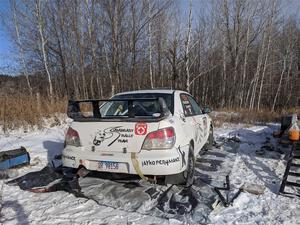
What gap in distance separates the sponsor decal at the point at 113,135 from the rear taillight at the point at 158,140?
→ 26 centimetres

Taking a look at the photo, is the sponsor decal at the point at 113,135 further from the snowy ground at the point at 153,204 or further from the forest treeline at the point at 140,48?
the forest treeline at the point at 140,48

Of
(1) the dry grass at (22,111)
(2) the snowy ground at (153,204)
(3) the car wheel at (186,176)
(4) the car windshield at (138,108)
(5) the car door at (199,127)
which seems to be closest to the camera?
(2) the snowy ground at (153,204)

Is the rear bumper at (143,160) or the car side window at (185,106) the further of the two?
the car side window at (185,106)

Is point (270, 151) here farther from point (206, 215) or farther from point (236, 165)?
point (206, 215)

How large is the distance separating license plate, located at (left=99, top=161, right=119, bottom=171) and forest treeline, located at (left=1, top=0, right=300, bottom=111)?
11.1 meters

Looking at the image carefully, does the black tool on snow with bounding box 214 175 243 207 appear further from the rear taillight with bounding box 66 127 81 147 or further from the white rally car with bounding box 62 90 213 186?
the rear taillight with bounding box 66 127 81 147

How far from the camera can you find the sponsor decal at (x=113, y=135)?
380cm

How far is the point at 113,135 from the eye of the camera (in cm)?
386

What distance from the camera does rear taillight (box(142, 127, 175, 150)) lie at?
371 centimetres

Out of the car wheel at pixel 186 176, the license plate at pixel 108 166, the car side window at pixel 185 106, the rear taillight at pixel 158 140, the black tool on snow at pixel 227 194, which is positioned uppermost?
the car side window at pixel 185 106

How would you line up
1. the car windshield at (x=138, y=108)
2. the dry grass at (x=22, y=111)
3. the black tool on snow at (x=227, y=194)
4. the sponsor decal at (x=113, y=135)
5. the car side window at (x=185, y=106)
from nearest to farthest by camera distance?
1. the black tool on snow at (x=227, y=194)
2. the sponsor decal at (x=113, y=135)
3. the car windshield at (x=138, y=108)
4. the car side window at (x=185, y=106)
5. the dry grass at (x=22, y=111)

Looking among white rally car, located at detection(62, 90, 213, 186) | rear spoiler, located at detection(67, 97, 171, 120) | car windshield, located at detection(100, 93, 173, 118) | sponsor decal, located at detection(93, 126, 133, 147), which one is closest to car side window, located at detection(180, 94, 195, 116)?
car windshield, located at detection(100, 93, 173, 118)

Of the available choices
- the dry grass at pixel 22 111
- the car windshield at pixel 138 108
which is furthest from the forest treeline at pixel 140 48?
the car windshield at pixel 138 108

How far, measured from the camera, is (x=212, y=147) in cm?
734
